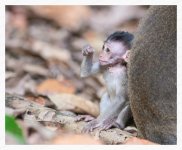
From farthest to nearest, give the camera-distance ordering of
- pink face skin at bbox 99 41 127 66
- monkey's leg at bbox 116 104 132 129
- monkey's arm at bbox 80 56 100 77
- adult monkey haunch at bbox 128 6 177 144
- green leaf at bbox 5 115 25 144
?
monkey's arm at bbox 80 56 100 77
pink face skin at bbox 99 41 127 66
monkey's leg at bbox 116 104 132 129
adult monkey haunch at bbox 128 6 177 144
green leaf at bbox 5 115 25 144

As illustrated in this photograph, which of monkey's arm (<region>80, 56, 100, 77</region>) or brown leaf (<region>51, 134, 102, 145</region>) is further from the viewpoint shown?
monkey's arm (<region>80, 56, 100, 77</region>)

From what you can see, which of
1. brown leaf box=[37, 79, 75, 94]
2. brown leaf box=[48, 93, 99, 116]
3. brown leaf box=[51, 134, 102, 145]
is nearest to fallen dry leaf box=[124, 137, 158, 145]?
brown leaf box=[51, 134, 102, 145]

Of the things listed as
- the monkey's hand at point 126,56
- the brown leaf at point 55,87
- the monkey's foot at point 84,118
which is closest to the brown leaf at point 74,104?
the monkey's foot at point 84,118

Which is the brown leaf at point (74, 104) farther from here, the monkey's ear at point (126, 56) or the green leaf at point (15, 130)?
the green leaf at point (15, 130)

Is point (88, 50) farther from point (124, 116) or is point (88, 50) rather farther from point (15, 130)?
point (15, 130)

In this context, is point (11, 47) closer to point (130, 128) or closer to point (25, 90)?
point (25, 90)

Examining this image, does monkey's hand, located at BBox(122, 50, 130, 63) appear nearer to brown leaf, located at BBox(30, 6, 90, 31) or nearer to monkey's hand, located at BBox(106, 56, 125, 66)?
monkey's hand, located at BBox(106, 56, 125, 66)

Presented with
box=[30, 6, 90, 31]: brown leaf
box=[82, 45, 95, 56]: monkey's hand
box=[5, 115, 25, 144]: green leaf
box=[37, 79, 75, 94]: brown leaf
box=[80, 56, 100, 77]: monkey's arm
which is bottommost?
box=[5, 115, 25, 144]: green leaf
